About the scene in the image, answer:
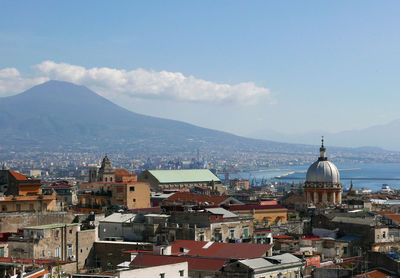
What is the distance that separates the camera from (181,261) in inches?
1225

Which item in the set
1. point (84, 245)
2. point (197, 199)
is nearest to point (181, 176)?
point (197, 199)

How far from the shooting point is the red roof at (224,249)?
34000mm

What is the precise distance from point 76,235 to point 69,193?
60.3 metres

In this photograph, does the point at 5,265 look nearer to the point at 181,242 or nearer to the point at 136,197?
the point at 181,242

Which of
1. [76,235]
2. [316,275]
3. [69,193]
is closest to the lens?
[316,275]

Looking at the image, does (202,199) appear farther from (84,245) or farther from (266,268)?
(266,268)

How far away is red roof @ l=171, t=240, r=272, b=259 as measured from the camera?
112 feet

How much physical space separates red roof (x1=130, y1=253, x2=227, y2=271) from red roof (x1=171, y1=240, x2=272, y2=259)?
186 cm

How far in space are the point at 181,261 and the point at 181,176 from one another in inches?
3077

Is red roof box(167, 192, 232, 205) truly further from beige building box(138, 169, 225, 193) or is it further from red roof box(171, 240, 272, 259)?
red roof box(171, 240, 272, 259)

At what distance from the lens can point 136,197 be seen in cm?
6894

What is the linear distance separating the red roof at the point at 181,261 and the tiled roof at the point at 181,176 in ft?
234

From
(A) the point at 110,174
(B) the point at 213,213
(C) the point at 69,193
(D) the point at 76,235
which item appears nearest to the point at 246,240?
(B) the point at 213,213

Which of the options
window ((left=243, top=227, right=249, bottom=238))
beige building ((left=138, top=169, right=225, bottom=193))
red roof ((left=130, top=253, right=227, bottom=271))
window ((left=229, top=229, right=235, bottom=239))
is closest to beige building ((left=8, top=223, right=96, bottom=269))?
red roof ((left=130, top=253, right=227, bottom=271))
